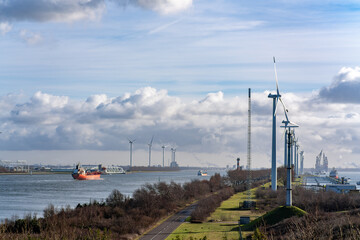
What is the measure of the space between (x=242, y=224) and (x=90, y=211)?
26.3 m

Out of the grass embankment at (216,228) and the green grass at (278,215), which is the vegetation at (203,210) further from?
the green grass at (278,215)

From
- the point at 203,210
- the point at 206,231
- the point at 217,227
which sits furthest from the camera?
the point at 203,210

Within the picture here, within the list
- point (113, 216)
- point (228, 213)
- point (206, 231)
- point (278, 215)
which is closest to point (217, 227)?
point (206, 231)

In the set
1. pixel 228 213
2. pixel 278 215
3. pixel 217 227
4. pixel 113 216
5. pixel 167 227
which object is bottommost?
pixel 167 227

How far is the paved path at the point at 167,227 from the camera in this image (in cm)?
6519

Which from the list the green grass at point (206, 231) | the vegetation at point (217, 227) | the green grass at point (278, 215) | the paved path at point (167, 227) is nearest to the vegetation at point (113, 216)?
the paved path at point (167, 227)

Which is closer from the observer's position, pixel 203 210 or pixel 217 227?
pixel 217 227

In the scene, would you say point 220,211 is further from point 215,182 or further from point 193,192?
point 215,182

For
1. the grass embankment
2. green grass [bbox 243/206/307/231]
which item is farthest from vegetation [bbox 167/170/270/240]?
green grass [bbox 243/206/307/231]

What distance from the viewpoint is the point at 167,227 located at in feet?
244

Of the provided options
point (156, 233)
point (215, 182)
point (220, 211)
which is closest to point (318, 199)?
point (220, 211)

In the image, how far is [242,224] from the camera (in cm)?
7319

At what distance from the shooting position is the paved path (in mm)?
65188

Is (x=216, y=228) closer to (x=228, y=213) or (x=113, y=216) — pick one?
(x=113, y=216)
